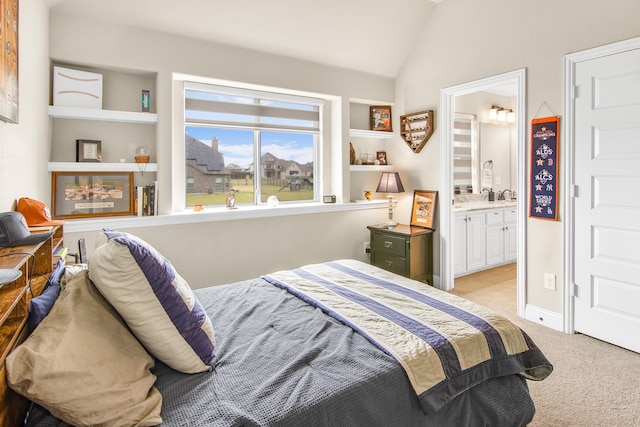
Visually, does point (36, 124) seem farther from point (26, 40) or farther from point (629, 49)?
point (629, 49)

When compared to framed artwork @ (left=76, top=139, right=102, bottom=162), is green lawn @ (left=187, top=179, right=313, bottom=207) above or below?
below

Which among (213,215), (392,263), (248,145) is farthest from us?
(392,263)

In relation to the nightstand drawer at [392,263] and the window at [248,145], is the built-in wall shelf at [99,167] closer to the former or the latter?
the window at [248,145]

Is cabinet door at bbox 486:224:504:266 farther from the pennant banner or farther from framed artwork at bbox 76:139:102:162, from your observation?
framed artwork at bbox 76:139:102:162

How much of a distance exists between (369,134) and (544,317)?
2.70 meters

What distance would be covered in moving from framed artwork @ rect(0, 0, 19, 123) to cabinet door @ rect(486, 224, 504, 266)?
4939 millimetres

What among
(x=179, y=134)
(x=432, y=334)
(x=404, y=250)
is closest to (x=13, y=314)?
(x=432, y=334)

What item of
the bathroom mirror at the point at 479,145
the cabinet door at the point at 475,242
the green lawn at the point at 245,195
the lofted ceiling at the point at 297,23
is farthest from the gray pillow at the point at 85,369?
the bathroom mirror at the point at 479,145

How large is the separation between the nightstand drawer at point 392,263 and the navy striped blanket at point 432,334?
1.86 m

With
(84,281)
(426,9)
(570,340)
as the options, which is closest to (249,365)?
(84,281)

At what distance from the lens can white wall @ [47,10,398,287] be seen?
3004mm

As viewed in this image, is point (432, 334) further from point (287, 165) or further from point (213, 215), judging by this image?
point (287, 165)

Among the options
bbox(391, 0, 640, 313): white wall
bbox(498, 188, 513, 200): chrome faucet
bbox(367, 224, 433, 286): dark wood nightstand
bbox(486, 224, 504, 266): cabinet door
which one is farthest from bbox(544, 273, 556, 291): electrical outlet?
bbox(498, 188, 513, 200): chrome faucet

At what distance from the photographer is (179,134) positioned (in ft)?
11.6
